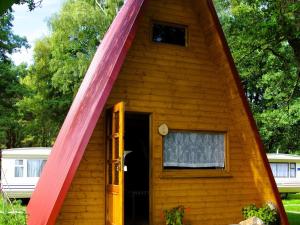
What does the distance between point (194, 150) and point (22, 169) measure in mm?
9308

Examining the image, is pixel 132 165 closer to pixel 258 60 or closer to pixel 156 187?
pixel 156 187

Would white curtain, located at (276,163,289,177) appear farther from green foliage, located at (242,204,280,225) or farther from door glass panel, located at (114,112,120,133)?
door glass panel, located at (114,112,120,133)

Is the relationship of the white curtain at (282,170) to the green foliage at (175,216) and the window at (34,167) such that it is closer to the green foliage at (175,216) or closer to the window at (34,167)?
the window at (34,167)

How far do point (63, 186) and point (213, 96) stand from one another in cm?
355

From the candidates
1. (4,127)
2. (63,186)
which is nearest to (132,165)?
(63,186)

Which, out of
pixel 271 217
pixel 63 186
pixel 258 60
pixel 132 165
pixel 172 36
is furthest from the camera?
pixel 258 60

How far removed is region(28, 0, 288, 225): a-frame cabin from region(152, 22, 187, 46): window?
2cm

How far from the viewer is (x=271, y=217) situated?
7.18 meters

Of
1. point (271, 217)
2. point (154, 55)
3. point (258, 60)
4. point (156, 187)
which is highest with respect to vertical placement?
point (258, 60)

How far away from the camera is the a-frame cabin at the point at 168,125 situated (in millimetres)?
6445

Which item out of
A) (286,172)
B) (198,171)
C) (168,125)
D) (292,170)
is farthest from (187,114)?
(292,170)

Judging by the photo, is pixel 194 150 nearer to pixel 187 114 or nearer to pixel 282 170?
pixel 187 114

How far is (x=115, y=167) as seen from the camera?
20.7ft

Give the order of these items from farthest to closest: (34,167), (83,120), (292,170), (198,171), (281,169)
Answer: (292,170), (281,169), (34,167), (198,171), (83,120)
